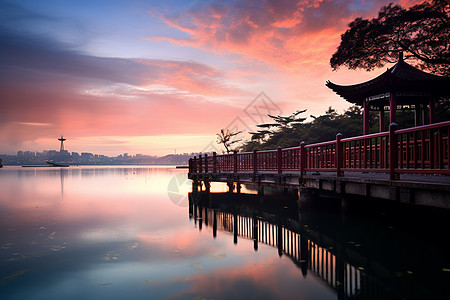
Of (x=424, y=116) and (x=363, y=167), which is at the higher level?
(x=424, y=116)

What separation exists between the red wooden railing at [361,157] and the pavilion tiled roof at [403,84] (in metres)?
1.72

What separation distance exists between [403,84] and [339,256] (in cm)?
816

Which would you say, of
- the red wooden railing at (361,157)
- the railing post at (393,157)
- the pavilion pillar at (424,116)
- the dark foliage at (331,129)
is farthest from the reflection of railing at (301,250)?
the dark foliage at (331,129)

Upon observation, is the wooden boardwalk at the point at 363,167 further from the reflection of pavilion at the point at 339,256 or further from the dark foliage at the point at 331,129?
the dark foliage at the point at 331,129

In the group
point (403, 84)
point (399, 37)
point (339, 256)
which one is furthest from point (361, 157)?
point (399, 37)

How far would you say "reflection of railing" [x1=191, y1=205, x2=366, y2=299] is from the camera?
5.50 m

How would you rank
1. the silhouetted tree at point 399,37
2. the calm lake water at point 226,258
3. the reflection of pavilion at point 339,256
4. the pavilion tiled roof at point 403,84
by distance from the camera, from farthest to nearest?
the silhouetted tree at point 399,37 → the pavilion tiled roof at point 403,84 → the calm lake water at point 226,258 → the reflection of pavilion at point 339,256

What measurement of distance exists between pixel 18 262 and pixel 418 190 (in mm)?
8192

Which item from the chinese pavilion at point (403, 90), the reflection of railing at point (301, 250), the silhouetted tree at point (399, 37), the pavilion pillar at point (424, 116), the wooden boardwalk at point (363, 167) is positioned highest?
the silhouetted tree at point (399, 37)

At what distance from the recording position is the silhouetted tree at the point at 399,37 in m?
16.0

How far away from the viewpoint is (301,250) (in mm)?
7676

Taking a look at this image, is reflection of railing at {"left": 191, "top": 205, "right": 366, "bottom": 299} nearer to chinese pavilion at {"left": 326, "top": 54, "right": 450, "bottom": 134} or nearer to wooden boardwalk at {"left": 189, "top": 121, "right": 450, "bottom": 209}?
wooden boardwalk at {"left": 189, "top": 121, "right": 450, "bottom": 209}

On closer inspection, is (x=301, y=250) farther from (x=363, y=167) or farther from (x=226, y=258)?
(x=363, y=167)

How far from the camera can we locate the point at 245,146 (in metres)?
49.4
